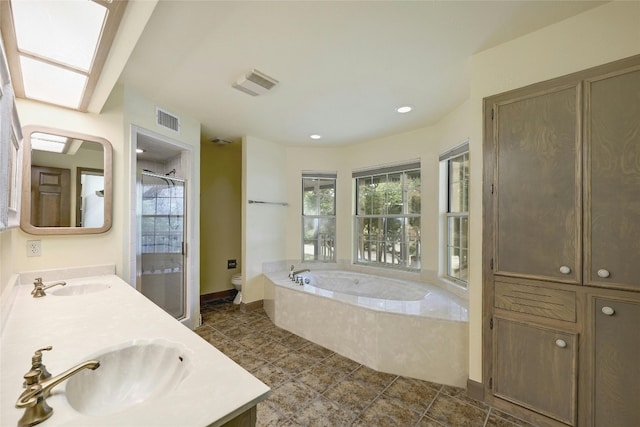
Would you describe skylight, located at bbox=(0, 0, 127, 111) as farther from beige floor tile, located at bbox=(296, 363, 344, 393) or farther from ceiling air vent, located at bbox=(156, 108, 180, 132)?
beige floor tile, located at bbox=(296, 363, 344, 393)

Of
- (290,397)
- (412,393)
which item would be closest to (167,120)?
(290,397)

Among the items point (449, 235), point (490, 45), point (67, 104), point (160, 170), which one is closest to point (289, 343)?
point (449, 235)

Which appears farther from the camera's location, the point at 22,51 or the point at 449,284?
the point at 449,284

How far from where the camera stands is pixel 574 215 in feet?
5.16

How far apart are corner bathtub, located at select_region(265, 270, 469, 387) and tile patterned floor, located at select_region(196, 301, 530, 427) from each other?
91 mm

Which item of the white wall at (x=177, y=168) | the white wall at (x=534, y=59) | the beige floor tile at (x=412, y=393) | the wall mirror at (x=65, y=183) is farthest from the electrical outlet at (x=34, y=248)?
the white wall at (x=534, y=59)

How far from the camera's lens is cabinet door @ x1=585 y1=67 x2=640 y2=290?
142cm

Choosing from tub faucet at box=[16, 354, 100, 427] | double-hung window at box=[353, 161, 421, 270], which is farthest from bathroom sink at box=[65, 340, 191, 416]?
double-hung window at box=[353, 161, 421, 270]

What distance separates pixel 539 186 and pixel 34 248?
3408mm

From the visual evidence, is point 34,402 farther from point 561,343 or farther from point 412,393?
point 561,343

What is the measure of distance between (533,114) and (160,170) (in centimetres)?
361

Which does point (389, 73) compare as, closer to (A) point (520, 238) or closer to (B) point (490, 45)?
(B) point (490, 45)

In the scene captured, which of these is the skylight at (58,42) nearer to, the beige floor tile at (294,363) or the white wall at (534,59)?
the white wall at (534,59)

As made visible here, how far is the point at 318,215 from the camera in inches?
169
